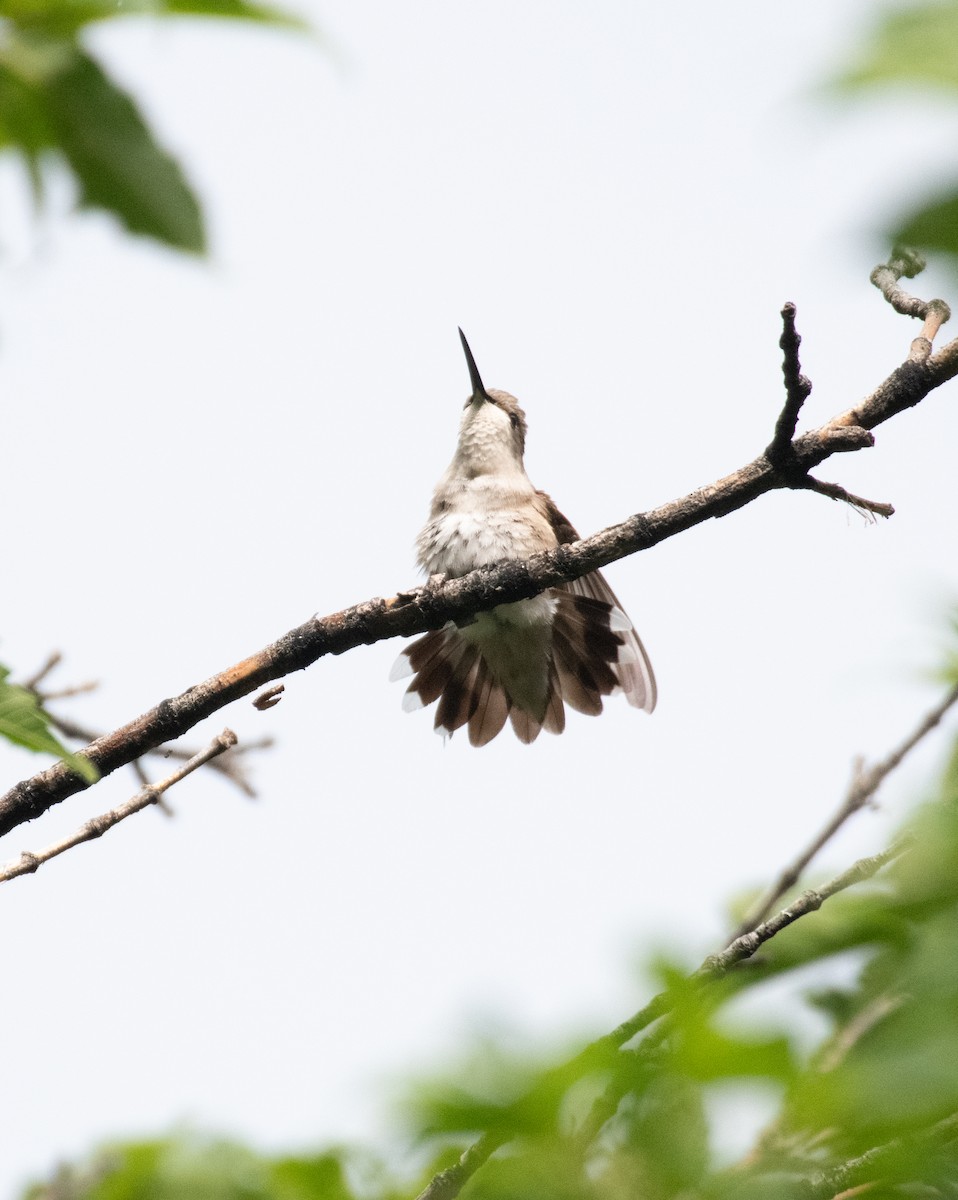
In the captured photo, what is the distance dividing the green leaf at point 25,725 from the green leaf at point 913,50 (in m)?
1.59

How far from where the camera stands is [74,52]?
6.33 feet

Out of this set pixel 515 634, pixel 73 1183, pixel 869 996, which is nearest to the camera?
pixel 869 996

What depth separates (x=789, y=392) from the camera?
3482mm

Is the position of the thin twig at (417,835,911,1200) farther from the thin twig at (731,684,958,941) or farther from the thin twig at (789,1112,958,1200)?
the thin twig at (731,684,958,941)

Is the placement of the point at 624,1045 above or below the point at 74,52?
below

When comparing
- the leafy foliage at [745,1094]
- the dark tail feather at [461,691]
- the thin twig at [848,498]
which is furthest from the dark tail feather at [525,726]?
the leafy foliage at [745,1094]

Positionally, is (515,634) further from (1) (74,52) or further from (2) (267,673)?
(1) (74,52)

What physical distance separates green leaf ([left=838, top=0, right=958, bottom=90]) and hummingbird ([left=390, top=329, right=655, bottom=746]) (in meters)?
5.94

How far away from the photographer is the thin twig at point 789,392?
3340 mm

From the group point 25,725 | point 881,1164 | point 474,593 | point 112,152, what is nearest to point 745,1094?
point 881,1164

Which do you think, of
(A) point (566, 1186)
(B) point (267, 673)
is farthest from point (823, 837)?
(A) point (566, 1186)

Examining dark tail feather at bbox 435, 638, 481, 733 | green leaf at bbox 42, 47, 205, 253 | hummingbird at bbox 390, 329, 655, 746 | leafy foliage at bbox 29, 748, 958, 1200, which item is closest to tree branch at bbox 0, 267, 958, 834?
leafy foliage at bbox 29, 748, 958, 1200

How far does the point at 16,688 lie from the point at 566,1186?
3.86ft

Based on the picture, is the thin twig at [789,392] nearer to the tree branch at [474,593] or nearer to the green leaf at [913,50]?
the tree branch at [474,593]
